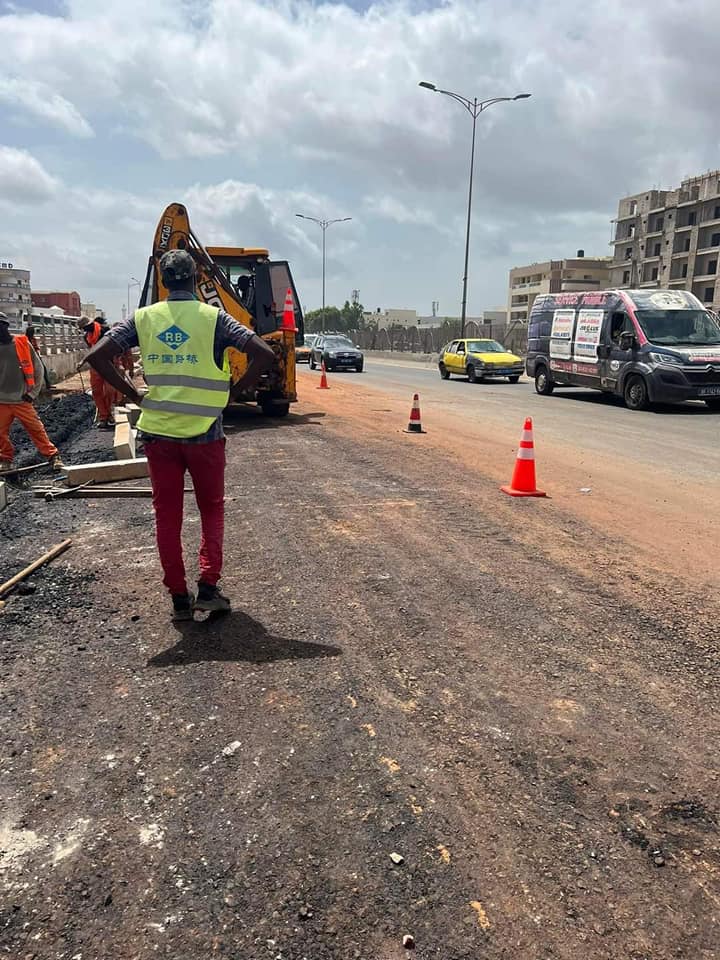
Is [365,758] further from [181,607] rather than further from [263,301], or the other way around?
[263,301]

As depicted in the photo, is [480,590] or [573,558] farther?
[573,558]

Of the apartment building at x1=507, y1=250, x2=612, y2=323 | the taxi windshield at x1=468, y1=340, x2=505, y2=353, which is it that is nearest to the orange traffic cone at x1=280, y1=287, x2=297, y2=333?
the taxi windshield at x1=468, y1=340, x2=505, y2=353

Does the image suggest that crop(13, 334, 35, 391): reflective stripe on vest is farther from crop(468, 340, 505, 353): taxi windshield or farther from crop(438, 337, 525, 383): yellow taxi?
crop(468, 340, 505, 353): taxi windshield

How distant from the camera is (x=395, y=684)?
3.34 m

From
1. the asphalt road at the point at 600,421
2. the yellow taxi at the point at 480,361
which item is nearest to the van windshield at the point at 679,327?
the asphalt road at the point at 600,421

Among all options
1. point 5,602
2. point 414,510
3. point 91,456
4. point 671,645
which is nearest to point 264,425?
point 91,456

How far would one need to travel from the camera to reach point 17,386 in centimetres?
847

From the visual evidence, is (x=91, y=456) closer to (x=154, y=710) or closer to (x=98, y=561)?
(x=98, y=561)

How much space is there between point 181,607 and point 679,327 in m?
14.6

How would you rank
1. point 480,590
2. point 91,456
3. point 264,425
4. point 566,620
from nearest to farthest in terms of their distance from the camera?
point 566,620, point 480,590, point 91,456, point 264,425

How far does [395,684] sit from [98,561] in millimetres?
2741

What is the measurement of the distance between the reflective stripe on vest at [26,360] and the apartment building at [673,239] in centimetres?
6998

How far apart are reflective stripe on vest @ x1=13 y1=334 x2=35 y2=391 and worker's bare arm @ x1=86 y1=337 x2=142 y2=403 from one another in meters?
4.99

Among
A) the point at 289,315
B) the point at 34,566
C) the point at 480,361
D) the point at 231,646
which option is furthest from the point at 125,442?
the point at 480,361
